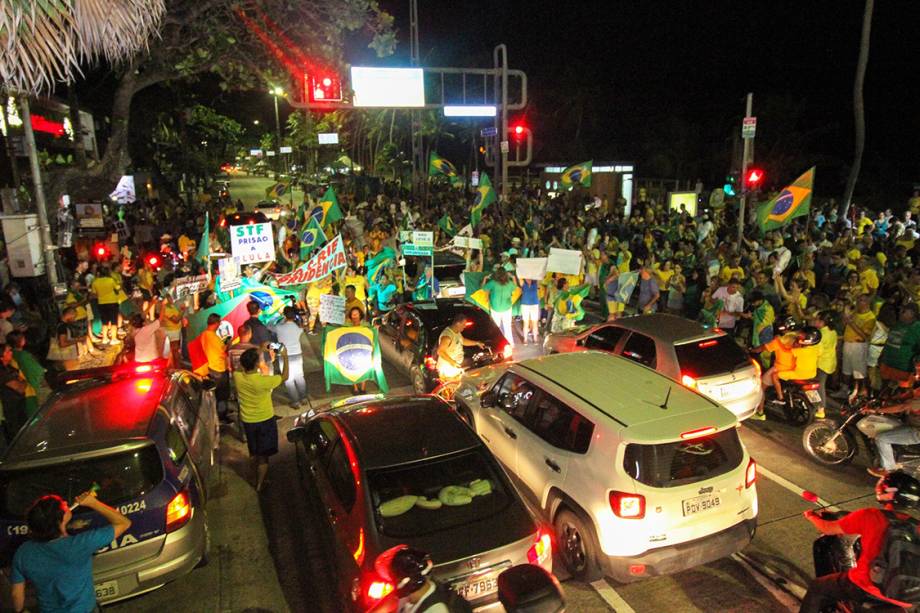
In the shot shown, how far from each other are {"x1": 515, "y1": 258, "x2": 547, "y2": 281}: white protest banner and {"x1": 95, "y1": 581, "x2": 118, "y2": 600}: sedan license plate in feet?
28.0

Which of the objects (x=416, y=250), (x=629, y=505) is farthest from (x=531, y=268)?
(x=629, y=505)

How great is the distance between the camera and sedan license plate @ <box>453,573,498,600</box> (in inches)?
176

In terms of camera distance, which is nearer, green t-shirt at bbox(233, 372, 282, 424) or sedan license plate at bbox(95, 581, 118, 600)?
sedan license plate at bbox(95, 581, 118, 600)

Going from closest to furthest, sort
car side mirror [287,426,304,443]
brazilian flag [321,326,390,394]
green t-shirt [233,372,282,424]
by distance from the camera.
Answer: car side mirror [287,426,304,443]
green t-shirt [233,372,282,424]
brazilian flag [321,326,390,394]

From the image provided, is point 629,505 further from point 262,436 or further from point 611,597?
point 262,436

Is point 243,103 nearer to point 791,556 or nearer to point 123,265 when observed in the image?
point 123,265

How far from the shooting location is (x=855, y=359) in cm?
913

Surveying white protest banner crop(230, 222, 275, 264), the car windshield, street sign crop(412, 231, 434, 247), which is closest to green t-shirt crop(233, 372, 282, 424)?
the car windshield

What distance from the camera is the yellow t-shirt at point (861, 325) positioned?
29.4ft

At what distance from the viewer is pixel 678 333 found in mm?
8250

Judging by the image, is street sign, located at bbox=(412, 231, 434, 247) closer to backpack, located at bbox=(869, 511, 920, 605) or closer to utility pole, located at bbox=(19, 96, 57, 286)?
utility pole, located at bbox=(19, 96, 57, 286)

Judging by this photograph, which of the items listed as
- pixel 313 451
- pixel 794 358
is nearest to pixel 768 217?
pixel 794 358

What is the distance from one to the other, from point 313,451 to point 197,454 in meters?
1.29

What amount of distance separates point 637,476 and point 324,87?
12.7 meters
